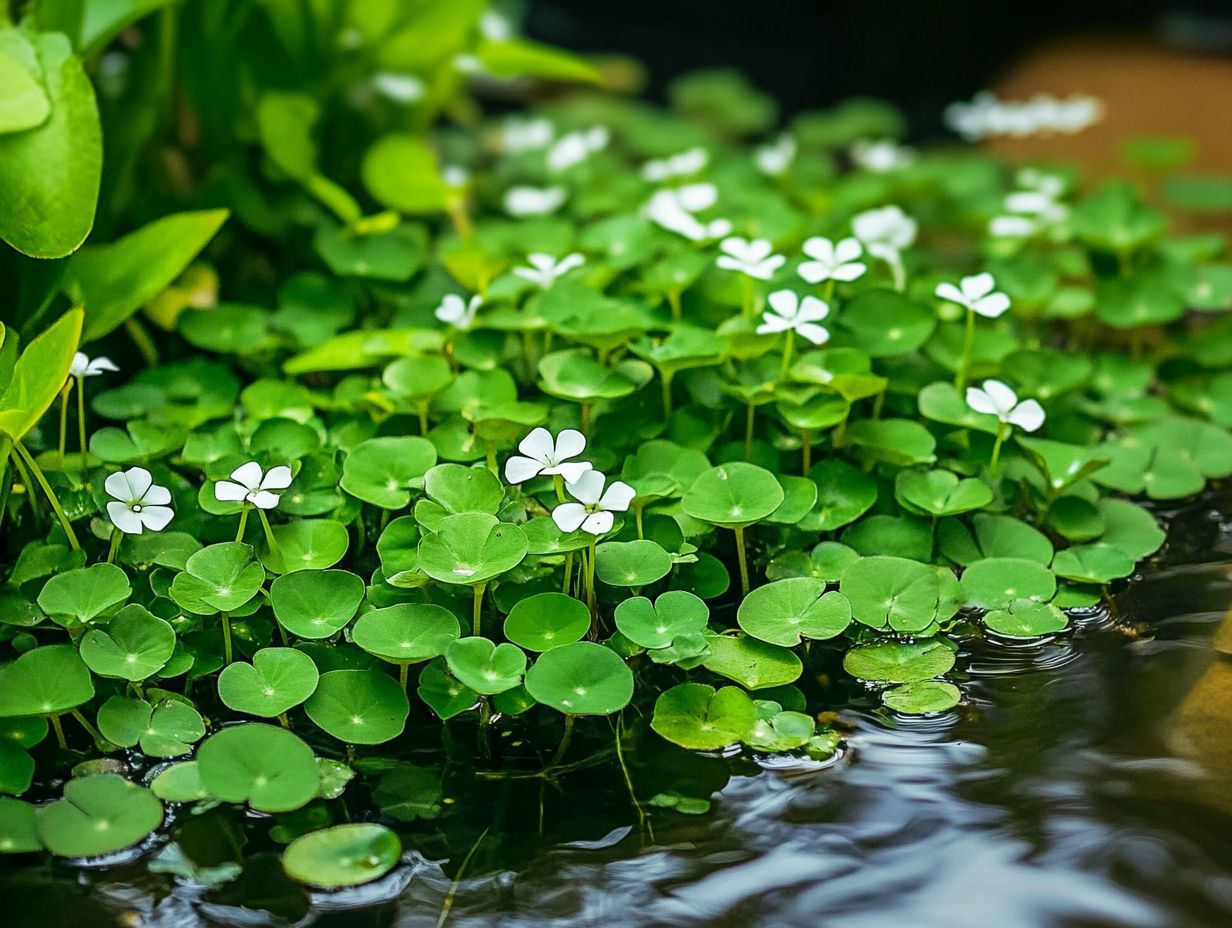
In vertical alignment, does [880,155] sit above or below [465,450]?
above

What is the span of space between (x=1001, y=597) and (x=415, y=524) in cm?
70

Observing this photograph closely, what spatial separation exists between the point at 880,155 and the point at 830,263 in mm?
913

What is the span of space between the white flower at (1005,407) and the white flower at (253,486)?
2.72 feet

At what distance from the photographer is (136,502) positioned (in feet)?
4.32

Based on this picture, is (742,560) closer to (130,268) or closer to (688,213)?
(688,213)

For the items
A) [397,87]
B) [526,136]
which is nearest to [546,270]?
[397,87]

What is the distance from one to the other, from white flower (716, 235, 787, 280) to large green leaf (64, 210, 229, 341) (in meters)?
0.68

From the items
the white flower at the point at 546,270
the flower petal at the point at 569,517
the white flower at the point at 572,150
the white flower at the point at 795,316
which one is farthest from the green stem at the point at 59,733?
the white flower at the point at 572,150

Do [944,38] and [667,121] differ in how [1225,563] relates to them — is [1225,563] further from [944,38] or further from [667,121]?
[944,38]

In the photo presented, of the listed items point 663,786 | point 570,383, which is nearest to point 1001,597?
point 663,786

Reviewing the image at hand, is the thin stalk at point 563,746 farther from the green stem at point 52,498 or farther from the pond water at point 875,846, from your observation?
the green stem at point 52,498

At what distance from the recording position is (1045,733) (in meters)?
1.23

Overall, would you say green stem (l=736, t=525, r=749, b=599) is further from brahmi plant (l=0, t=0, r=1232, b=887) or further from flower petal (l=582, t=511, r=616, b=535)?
flower petal (l=582, t=511, r=616, b=535)

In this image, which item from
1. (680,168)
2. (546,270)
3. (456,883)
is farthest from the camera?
(680,168)
